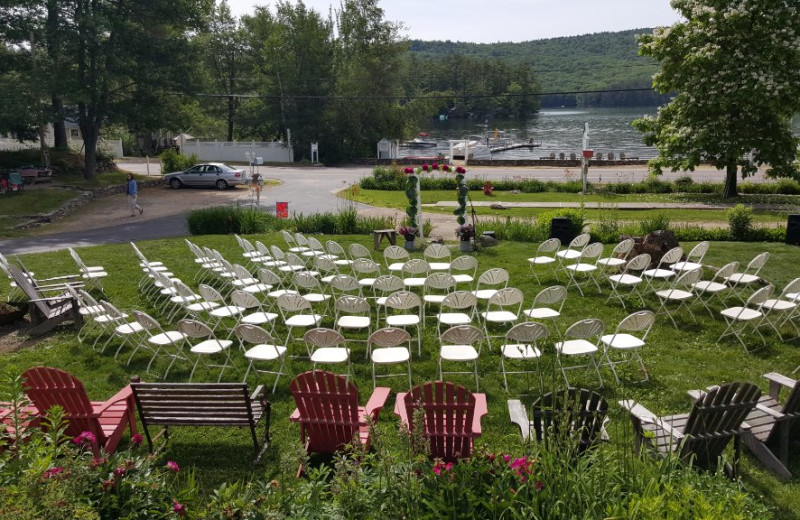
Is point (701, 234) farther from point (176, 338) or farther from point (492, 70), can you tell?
point (492, 70)

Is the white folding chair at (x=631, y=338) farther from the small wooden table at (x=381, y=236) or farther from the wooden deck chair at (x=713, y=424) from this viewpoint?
the small wooden table at (x=381, y=236)

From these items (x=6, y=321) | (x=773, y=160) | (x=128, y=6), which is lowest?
(x=6, y=321)

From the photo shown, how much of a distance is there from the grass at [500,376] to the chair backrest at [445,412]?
0.28 m

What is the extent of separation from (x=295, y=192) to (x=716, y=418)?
85.7 ft

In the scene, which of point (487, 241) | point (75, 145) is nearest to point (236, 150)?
point (75, 145)

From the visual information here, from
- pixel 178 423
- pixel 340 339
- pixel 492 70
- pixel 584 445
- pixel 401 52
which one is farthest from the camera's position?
pixel 492 70

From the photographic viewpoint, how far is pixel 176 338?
23.5 ft

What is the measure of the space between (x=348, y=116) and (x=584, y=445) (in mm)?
43501

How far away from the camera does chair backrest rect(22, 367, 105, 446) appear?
512 centimetres

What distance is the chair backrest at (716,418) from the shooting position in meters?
4.45

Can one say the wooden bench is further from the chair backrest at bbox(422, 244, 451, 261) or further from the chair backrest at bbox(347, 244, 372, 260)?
the chair backrest at bbox(422, 244, 451, 261)

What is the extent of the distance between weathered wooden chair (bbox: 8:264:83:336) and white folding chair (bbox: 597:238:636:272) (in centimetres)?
837

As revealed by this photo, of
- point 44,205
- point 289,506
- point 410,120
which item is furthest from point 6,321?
point 410,120

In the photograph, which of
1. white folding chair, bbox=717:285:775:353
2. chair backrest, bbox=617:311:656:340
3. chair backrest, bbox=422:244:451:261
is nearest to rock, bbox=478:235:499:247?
chair backrest, bbox=422:244:451:261
